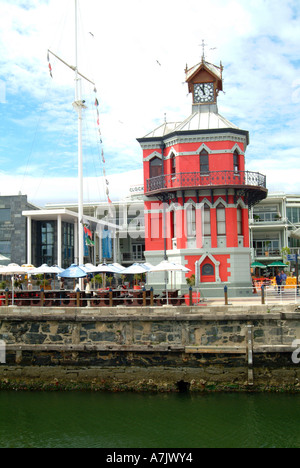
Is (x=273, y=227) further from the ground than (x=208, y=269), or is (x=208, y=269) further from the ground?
(x=273, y=227)

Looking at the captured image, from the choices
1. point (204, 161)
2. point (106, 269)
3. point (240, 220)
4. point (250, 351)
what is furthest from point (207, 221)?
point (250, 351)

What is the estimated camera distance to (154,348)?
773 inches

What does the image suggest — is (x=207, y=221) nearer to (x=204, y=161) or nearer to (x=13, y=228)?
(x=204, y=161)

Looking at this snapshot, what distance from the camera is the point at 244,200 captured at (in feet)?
102

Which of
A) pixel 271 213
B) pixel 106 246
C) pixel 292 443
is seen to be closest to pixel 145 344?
pixel 292 443

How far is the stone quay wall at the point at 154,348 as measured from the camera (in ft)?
63.2

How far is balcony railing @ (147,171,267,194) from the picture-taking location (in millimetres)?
29594

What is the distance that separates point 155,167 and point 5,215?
3155 cm

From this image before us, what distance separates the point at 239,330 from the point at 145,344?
4.13 meters

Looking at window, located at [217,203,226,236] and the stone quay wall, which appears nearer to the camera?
the stone quay wall

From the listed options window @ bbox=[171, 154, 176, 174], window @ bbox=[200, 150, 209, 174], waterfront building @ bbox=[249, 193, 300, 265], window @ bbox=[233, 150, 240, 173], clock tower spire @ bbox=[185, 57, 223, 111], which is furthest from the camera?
waterfront building @ bbox=[249, 193, 300, 265]

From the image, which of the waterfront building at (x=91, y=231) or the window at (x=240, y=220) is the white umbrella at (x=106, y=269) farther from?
the waterfront building at (x=91, y=231)

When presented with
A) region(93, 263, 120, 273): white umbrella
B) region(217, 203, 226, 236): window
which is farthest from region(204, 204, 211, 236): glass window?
region(93, 263, 120, 273): white umbrella

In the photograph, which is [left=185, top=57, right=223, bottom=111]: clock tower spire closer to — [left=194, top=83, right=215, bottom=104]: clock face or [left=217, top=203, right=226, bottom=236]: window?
[left=194, top=83, right=215, bottom=104]: clock face
